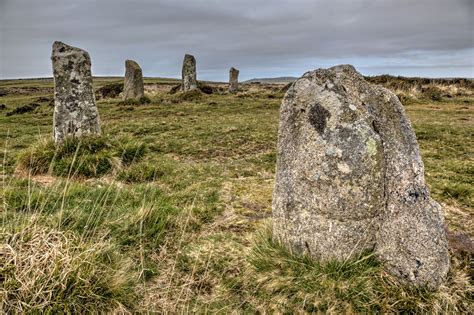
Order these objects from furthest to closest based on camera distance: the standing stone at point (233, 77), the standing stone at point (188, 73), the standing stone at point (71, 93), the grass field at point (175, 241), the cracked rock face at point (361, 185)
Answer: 1. the standing stone at point (233, 77)
2. the standing stone at point (188, 73)
3. the standing stone at point (71, 93)
4. the cracked rock face at point (361, 185)
5. the grass field at point (175, 241)

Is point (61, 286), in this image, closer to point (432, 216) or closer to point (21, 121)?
point (432, 216)

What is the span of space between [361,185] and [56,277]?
3183 mm

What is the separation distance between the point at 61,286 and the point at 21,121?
64.1ft

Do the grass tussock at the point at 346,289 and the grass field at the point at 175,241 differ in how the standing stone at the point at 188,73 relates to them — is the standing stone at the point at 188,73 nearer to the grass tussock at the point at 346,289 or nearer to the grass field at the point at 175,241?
the grass field at the point at 175,241

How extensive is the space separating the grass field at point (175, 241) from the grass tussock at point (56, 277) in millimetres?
14

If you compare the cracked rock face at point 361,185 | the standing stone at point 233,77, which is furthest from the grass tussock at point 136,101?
the cracked rock face at point 361,185

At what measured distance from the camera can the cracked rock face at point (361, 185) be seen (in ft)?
13.9

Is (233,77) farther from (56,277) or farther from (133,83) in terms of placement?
(56,277)

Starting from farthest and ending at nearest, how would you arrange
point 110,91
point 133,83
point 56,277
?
point 110,91
point 133,83
point 56,277

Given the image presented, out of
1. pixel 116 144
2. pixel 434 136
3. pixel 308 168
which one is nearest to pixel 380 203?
pixel 308 168

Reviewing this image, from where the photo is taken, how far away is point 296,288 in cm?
407

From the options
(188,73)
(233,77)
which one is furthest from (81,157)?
(233,77)

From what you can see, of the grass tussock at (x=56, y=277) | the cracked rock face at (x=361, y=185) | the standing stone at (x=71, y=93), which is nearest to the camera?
the grass tussock at (x=56, y=277)

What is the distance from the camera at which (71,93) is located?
10.7 meters
